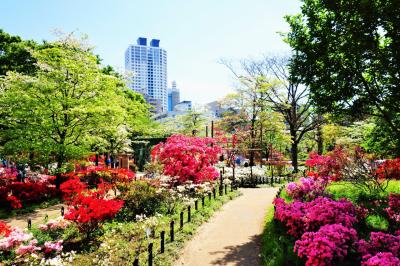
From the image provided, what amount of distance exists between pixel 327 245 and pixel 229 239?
167 inches

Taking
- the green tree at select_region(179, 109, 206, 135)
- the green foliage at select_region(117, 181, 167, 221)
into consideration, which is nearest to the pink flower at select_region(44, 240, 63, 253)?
the green foliage at select_region(117, 181, 167, 221)

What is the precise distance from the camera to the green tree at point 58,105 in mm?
16422

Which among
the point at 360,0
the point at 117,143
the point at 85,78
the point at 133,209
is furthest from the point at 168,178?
the point at 117,143

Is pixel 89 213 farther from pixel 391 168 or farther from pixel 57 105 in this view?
pixel 391 168

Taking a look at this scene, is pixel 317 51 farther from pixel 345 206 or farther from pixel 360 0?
pixel 345 206

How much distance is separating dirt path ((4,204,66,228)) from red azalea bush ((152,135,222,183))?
5.62 m

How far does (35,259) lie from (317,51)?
11.3 metres

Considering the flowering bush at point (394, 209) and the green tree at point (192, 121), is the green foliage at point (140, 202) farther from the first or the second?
the green tree at point (192, 121)

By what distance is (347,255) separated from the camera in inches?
Answer: 295

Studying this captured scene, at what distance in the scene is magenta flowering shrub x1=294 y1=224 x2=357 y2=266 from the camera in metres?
6.63

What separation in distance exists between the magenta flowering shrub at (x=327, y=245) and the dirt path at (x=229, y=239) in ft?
6.33

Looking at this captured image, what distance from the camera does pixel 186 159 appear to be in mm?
17031

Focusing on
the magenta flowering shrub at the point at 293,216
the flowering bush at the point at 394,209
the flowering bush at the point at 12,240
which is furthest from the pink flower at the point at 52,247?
the flowering bush at the point at 394,209

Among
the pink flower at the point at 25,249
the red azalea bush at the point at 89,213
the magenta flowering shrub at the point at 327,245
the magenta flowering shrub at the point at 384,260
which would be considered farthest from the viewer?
the red azalea bush at the point at 89,213
